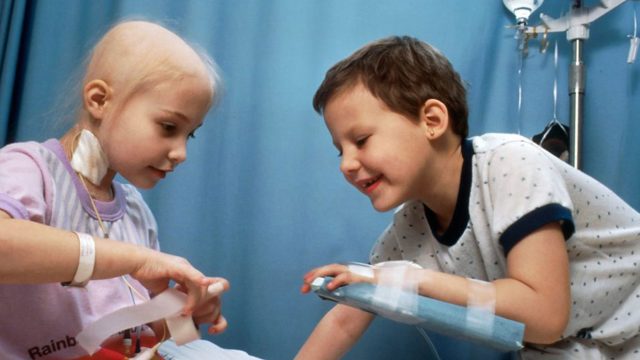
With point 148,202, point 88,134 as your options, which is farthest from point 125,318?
point 148,202

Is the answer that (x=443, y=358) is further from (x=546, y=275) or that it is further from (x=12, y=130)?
(x=12, y=130)

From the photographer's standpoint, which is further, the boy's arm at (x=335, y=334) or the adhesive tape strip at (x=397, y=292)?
the boy's arm at (x=335, y=334)

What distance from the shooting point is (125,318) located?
0.79m

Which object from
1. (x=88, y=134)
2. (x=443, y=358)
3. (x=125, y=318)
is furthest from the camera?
(x=443, y=358)

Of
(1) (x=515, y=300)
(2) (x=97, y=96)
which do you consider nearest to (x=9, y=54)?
(2) (x=97, y=96)

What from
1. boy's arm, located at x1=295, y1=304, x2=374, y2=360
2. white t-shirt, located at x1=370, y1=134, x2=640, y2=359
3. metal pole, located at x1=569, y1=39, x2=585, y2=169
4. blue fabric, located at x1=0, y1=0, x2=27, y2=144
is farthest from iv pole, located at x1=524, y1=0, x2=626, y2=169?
blue fabric, located at x1=0, y1=0, x2=27, y2=144

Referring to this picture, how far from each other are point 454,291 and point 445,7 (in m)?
0.75

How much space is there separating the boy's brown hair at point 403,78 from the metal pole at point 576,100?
0.95 ft

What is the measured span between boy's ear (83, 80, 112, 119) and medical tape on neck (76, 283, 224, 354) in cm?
33

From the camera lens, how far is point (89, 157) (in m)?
0.94

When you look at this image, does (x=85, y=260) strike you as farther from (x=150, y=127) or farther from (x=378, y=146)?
(x=378, y=146)

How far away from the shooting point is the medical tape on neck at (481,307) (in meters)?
0.79

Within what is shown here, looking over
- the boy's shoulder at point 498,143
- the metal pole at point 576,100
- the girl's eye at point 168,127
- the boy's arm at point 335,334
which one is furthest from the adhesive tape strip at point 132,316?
the metal pole at point 576,100

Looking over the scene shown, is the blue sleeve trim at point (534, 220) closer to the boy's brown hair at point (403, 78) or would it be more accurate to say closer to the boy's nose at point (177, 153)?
the boy's brown hair at point (403, 78)
